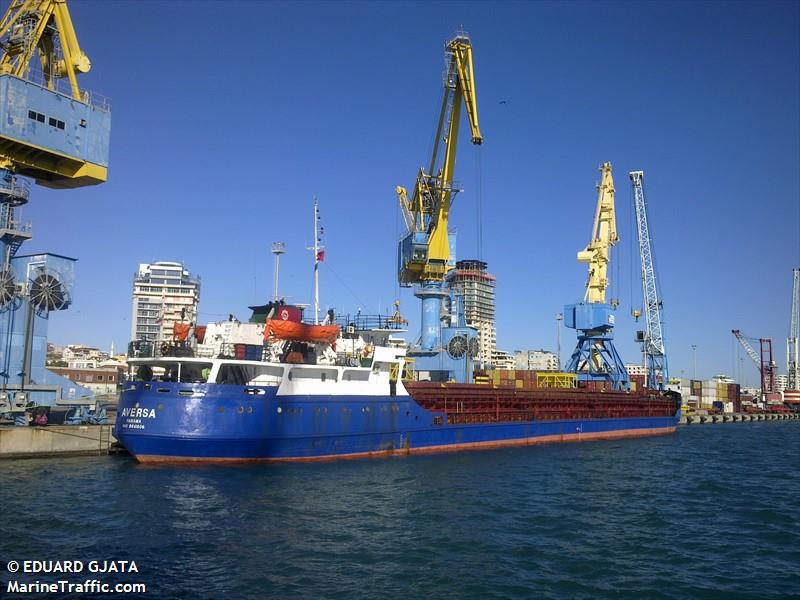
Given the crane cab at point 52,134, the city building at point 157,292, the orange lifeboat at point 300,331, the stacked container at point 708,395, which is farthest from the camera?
the city building at point 157,292

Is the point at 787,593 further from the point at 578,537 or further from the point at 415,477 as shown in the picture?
the point at 415,477

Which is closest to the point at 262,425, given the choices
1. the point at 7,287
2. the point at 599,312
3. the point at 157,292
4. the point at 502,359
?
the point at 7,287

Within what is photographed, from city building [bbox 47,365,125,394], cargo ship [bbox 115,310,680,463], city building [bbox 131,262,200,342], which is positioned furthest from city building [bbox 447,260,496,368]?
cargo ship [bbox 115,310,680,463]

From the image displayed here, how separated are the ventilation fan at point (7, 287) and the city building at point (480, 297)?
5415 inches

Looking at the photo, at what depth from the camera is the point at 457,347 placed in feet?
158

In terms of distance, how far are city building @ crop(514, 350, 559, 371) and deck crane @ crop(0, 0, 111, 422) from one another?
155334 mm

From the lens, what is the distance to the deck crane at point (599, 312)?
2218 inches

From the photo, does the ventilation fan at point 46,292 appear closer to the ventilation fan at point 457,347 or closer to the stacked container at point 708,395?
the ventilation fan at point 457,347

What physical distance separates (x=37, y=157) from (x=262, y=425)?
18.6 metres

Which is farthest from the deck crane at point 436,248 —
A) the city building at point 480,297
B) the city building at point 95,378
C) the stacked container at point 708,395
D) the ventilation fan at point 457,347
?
the city building at point 480,297

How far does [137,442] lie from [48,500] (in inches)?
249

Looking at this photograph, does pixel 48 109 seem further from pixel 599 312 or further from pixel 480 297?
pixel 480 297

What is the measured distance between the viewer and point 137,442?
24703 millimetres

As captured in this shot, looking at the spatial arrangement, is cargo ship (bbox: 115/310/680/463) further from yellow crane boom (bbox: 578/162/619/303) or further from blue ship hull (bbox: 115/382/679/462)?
yellow crane boom (bbox: 578/162/619/303)
